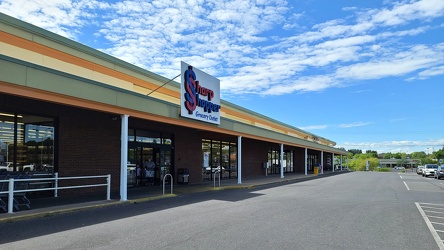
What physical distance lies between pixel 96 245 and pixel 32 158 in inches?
303

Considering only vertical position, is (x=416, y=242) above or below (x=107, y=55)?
below

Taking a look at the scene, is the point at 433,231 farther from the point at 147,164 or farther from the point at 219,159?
the point at 219,159

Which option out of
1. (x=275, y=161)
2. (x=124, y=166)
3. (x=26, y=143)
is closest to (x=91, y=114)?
(x=26, y=143)

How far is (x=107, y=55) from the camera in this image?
17312 mm

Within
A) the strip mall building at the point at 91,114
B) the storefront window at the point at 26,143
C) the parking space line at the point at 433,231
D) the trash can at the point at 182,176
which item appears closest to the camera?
the parking space line at the point at 433,231

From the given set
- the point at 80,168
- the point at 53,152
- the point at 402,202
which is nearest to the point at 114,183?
the point at 80,168

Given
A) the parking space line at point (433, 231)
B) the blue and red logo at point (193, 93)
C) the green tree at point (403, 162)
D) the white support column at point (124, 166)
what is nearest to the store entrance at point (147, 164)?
the blue and red logo at point (193, 93)

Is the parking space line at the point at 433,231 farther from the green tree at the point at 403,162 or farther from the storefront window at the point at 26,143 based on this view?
the green tree at the point at 403,162

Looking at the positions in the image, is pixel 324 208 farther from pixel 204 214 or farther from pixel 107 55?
pixel 107 55

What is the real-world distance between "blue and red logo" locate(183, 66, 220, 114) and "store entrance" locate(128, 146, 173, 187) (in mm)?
3348

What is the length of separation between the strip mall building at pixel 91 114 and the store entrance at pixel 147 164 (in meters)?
0.06

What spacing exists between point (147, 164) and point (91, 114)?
15.0 feet

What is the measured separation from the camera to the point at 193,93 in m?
17.3

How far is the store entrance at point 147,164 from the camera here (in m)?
17.5
